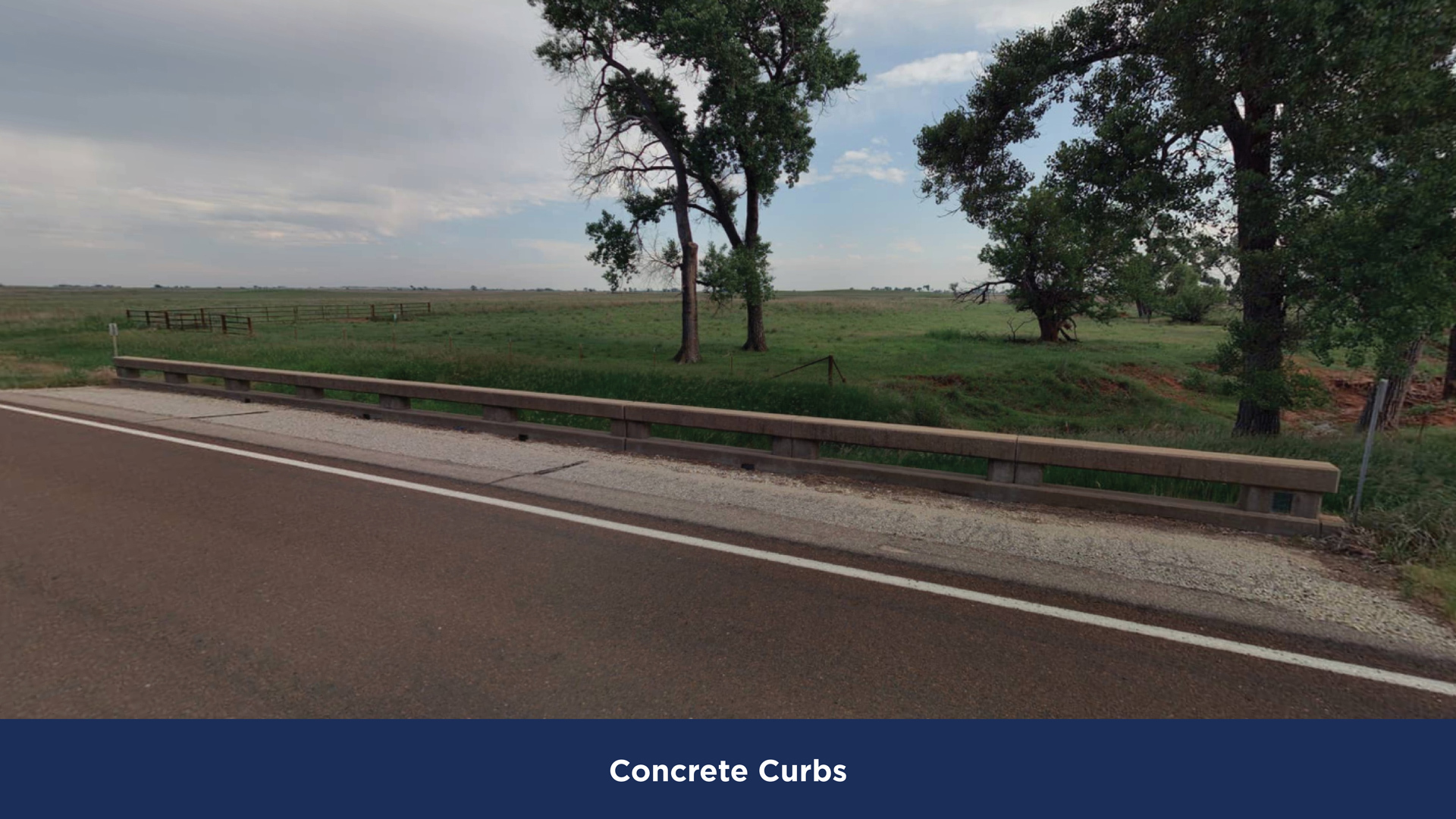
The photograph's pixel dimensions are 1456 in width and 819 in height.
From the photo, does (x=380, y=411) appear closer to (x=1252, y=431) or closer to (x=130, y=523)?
(x=130, y=523)

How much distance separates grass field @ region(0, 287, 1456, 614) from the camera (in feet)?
25.1

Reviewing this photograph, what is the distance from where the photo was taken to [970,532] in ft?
18.9

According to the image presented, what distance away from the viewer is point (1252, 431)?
10875 millimetres

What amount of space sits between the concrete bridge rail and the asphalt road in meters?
2.25

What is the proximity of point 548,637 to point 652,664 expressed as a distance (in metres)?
0.69

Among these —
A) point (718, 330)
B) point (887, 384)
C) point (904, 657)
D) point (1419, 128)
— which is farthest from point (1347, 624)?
point (718, 330)

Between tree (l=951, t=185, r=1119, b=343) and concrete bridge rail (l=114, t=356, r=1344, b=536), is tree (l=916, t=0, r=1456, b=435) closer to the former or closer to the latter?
concrete bridge rail (l=114, t=356, r=1344, b=536)

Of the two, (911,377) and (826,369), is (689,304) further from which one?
(911,377)

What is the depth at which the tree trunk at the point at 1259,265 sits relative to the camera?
9297mm

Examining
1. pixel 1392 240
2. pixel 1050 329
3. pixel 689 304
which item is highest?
pixel 1392 240

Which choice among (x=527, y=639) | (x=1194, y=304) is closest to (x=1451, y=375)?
(x=527, y=639)

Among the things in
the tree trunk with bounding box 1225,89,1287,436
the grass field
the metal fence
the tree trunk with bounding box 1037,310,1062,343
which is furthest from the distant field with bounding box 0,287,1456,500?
the metal fence

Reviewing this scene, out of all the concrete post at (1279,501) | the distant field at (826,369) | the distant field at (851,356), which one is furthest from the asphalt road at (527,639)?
the distant field at (851,356)

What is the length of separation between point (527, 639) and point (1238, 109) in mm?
12455
